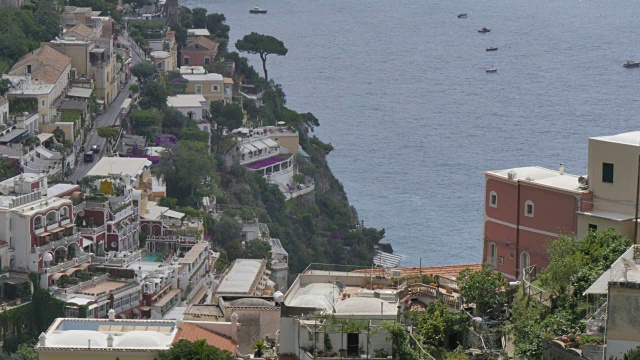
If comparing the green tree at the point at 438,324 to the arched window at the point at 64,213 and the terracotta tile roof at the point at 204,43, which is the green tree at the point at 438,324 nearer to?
the arched window at the point at 64,213

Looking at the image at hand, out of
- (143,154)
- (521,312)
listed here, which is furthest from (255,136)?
(521,312)

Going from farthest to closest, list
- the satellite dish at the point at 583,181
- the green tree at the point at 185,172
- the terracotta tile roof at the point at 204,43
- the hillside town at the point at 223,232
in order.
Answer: the terracotta tile roof at the point at 204,43 < the green tree at the point at 185,172 < the satellite dish at the point at 583,181 < the hillside town at the point at 223,232

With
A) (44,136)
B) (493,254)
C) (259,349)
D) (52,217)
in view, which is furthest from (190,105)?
(259,349)

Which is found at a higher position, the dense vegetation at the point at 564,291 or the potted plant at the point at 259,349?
the dense vegetation at the point at 564,291

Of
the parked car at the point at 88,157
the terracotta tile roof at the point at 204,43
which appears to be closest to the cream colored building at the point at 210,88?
the terracotta tile roof at the point at 204,43

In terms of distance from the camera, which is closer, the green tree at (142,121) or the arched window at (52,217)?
the arched window at (52,217)

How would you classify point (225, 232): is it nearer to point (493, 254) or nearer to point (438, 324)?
point (493, 254)
